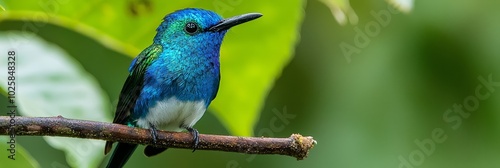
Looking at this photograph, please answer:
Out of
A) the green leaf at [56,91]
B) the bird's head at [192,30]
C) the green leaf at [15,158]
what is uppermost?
the bird's head at [192,30]

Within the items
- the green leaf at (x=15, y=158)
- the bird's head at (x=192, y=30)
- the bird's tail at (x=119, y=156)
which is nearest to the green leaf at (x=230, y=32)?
the bird's head at (x=192, y=30)

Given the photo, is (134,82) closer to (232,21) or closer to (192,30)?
(192,30)

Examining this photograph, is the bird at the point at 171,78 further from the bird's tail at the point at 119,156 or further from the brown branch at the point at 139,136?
the brown branch at the point at 139,136

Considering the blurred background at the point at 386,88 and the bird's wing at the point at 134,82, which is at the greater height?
the blurred background at the point at 386,88

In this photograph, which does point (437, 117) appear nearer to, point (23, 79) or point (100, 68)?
point (100, 68)

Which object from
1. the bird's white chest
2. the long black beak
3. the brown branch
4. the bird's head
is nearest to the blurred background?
the bird's white chest

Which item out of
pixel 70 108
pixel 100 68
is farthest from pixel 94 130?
pixel 100 68
